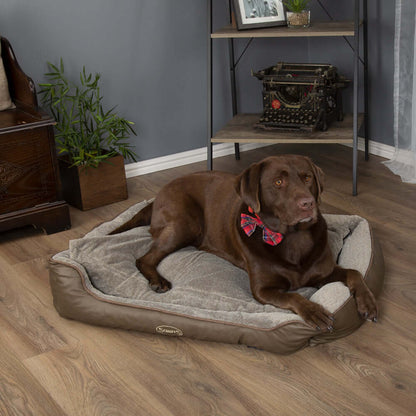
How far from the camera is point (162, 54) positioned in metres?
3.95

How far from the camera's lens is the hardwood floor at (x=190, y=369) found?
1.96m

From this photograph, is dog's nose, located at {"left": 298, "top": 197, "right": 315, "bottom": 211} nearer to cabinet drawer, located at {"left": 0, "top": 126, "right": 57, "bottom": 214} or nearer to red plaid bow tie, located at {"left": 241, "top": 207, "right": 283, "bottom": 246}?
red plaid bow tie, located at {"left": 241, "top": 207, "right": 283, "bottom": 246}

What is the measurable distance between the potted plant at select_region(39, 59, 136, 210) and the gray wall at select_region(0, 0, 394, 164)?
11cm

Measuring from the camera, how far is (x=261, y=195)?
233 centimetres

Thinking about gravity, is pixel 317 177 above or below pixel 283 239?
above

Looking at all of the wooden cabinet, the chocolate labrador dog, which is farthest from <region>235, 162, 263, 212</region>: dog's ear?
the wooden cabinet

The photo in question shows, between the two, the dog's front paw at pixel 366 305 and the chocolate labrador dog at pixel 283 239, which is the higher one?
the chocolate labrador dog at pixel 283 239

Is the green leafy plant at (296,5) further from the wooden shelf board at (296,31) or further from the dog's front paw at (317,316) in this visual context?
the dog's front paw at (317,316)

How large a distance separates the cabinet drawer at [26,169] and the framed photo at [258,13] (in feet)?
4.16

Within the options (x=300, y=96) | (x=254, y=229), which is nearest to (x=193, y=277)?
(x=254, y=229)

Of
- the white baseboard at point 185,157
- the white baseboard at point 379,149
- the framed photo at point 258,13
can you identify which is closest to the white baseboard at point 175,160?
the white baseboard at point 185,157

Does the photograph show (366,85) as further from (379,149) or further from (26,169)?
(26,169)

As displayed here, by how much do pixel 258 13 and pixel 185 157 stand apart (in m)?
1.07

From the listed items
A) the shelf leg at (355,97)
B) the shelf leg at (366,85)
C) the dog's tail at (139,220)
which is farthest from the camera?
the shelf leg at (366,85)
